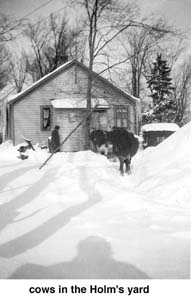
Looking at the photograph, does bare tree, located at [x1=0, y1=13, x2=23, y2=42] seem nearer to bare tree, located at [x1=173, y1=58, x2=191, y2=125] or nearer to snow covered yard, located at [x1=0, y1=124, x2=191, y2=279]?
snow covered yard, located at [x1=0, y1=124, x2=191, y2=279]

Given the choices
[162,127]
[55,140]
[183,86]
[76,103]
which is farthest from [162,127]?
[76,103]

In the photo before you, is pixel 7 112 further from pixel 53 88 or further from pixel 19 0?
pixel 19 0

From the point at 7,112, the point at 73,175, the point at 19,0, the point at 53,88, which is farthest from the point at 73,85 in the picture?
the point at 19,0

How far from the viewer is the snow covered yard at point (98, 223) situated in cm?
203

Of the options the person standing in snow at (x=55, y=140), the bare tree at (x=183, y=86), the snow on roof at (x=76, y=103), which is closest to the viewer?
the bare tree at (x=183, y=86)

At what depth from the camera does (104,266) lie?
2.03 m

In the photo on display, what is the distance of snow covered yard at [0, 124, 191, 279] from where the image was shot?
6.65 feet

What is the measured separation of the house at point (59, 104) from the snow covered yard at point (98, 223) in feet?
21.3

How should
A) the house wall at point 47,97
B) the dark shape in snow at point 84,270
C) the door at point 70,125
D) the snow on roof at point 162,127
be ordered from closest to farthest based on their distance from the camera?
the dark shape in snow at point 84,270 < the snow on roof at point 162,127 < the door at point 70,125 < the house wall at point 47,97

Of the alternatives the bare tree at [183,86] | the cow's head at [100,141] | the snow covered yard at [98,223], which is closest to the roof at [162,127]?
the bare tree at [183,86]

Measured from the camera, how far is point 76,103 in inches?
441

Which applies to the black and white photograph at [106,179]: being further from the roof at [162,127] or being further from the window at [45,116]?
the window at [45,116]
